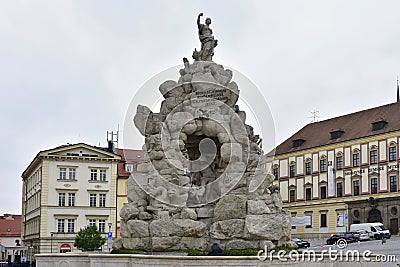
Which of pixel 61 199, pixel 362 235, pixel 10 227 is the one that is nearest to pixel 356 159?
pixel 362 235

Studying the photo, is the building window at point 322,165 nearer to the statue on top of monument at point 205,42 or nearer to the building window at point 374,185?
the building window at point 374,185

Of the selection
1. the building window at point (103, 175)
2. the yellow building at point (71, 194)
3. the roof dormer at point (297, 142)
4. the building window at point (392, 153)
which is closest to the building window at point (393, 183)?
the building window at point (392, 153)

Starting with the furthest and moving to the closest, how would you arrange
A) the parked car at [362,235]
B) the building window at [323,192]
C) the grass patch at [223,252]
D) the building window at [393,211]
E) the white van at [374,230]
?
the building window at [323,192] → the building window at [393,211] → the white van at [374,230] → the parked car at [362,235] → the grass patch at [223,252]

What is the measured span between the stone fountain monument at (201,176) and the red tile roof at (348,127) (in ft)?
164

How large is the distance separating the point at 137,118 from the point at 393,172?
5157 cm

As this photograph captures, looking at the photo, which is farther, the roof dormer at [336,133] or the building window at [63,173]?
the roof dormer at [336,133]

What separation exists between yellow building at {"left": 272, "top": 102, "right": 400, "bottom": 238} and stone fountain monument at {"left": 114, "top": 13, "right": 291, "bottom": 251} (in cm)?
4932

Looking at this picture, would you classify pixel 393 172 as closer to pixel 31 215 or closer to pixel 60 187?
pixel 60 187

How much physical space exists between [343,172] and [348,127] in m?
5.26

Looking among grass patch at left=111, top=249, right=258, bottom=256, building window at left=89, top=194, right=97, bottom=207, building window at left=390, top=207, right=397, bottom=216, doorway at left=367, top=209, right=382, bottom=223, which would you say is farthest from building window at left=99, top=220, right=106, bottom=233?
grass patch at left=111, top=249, right=258, bottom=256

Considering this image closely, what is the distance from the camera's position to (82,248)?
5525 centimetres

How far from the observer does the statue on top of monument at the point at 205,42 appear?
2395 centimetres

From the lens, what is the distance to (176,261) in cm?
1662

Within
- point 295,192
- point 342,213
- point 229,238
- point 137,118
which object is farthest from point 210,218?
point 295,192
